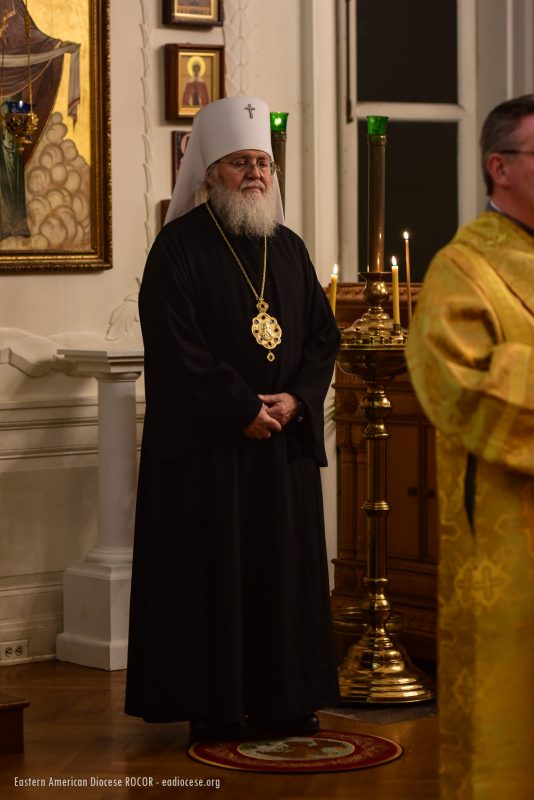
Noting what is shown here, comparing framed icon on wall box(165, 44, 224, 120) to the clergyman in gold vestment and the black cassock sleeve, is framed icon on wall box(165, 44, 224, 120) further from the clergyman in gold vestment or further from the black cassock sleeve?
the clergyman in gold vestment

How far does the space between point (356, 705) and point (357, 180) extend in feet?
10.0

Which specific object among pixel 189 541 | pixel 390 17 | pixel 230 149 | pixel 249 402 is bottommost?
pixel 189 541

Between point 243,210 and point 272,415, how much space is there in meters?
0.74

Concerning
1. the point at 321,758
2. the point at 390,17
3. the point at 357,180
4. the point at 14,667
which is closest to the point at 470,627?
the point at 321,758

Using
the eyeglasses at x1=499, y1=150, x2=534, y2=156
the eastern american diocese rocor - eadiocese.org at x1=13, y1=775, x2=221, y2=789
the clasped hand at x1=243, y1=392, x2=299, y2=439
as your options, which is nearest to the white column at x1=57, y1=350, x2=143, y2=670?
the clasped hand at x1=243, y1=392, x2=299, y2=439

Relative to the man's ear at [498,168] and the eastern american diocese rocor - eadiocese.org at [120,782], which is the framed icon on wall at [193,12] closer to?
the eastern american diocese rocor - eadiocese.org at [120,782]

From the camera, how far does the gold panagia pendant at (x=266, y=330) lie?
518 centimetres

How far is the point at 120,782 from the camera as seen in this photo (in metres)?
4.66

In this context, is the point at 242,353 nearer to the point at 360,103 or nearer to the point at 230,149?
the point at 230,149

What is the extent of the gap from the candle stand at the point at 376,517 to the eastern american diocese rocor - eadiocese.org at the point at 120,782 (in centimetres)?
107

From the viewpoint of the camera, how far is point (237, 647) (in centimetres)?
500

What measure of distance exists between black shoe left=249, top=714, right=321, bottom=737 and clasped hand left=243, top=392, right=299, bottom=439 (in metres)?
0.98

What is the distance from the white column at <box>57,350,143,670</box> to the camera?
255 inches

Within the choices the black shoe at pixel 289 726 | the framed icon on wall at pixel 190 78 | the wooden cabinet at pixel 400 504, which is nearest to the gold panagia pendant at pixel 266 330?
the wooden cabinet at pixel 400 504
